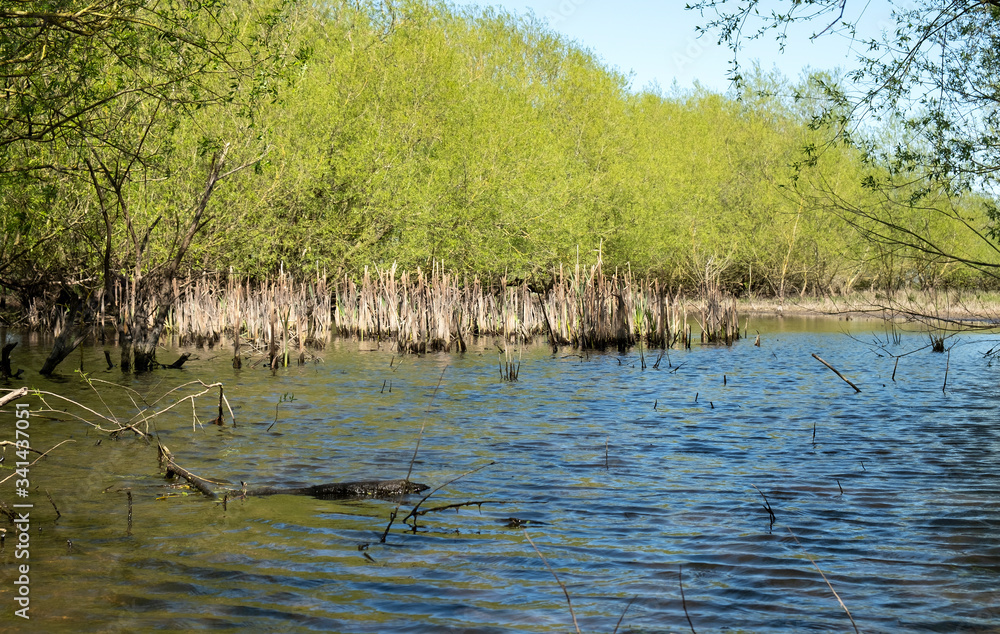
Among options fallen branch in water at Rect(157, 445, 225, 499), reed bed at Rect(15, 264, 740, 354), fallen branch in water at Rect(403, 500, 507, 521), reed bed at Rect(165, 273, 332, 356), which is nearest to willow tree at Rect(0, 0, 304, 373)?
reed bed at Rect(165, 273, 332, 356)

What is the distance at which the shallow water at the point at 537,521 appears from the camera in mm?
4152

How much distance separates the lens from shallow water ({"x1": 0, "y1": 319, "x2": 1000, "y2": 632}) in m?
4.15

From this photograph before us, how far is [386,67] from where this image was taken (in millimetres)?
24594

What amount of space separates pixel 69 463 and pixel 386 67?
19194 mm

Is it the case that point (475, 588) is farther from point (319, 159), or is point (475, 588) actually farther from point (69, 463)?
point (319, 159)

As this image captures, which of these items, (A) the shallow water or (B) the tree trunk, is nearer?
(A) the shallow water

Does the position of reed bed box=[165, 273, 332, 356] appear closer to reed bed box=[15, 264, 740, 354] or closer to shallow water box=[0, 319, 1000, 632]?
reed bed box=[15, 264, 740, 354]

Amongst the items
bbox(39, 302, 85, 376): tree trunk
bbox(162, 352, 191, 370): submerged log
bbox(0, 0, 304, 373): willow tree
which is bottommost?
bbox(162, 352, 191, 370): submerged log

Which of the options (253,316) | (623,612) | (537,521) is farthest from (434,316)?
(623,612)

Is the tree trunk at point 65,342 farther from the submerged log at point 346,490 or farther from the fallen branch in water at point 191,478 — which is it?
the submerged log at point 346,490

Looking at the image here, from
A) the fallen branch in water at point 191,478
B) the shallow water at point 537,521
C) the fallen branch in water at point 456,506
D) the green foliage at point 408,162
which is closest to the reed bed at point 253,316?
the green foliage at point 408,162

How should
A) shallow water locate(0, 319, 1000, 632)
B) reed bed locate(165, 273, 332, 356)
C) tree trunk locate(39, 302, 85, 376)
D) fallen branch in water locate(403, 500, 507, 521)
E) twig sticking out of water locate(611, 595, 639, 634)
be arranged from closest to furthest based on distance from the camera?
1. twig sticking out of water locate(611, 595, 639, 634)
2. shallow water locate(0, 319, 1000, 632)
3. fallen branch in water locate(403, 500, 507, 521)
4. tree trunk locate(39, 302, 85, 376)
5. reed bed locate(165, 273, 332, 356)

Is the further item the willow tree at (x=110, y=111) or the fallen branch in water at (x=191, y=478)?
the willow tree at (x=110, y=111)

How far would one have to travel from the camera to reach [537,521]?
5.69 meters
